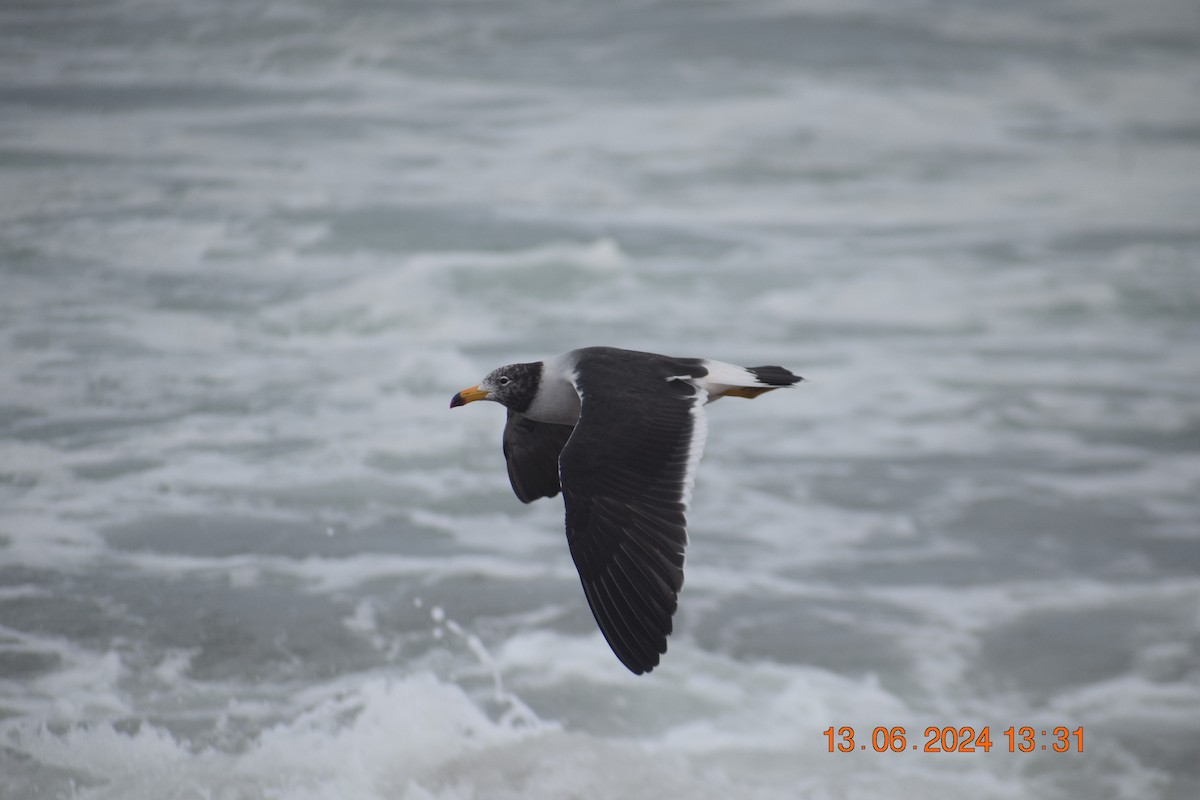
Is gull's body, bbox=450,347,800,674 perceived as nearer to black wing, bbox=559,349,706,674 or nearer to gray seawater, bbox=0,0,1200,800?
black wing, bbox=559,349,706,674

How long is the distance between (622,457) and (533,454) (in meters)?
0.87

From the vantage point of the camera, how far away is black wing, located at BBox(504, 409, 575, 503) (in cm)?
601

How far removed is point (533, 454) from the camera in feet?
19.9

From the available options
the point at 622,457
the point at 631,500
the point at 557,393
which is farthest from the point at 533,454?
the point at 631,500

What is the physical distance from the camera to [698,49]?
27.1m

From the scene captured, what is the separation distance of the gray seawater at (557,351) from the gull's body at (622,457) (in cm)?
183

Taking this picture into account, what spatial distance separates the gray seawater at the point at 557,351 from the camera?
23.7 ft

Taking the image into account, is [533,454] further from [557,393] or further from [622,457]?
[622,457]

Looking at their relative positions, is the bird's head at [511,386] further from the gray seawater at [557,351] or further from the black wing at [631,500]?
the gray seawater at [557,351]

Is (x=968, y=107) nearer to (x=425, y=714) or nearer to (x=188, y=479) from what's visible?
(x=188, y=479)
